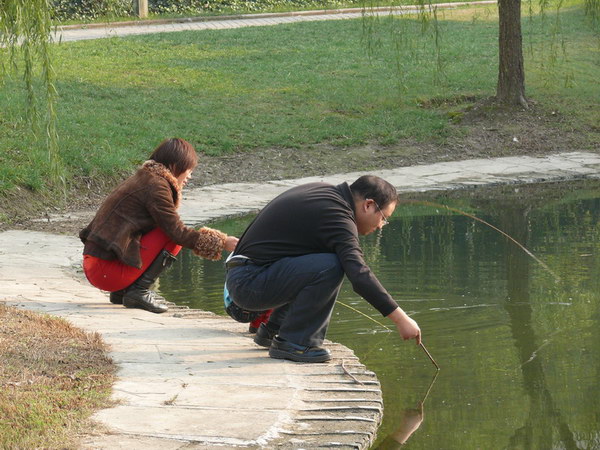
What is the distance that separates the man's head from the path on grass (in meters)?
16.9

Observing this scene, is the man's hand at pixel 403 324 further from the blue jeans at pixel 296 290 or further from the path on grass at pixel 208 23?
the path on grass at pixel 208 23

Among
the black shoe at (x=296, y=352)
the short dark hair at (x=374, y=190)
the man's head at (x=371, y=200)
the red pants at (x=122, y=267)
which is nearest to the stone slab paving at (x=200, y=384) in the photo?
the black shoe at (x=296, y=352)

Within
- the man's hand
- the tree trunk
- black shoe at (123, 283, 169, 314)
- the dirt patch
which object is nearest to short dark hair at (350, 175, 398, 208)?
the man's hand

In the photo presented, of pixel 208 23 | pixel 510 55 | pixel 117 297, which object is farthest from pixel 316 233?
pixel 208 23

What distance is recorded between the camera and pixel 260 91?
17.1 meters

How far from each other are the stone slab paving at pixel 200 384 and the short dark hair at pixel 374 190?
35.0 inches

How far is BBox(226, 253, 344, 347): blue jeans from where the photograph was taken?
16.9 feet

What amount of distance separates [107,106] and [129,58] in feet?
13.1

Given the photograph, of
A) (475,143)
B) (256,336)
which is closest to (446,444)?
(256,336)

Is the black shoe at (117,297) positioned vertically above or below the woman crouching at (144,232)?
below

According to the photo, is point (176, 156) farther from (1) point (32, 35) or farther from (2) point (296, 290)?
(2) point (296, 290)

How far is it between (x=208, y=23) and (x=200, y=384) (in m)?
20.4

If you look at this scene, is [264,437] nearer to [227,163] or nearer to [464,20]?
[227,163]

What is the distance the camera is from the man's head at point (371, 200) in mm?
5246
